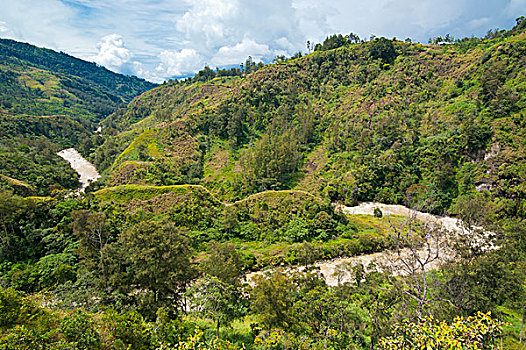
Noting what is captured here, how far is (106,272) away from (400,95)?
75.6 metres

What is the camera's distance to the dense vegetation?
13586mm

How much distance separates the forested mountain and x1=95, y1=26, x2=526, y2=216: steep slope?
1222cm

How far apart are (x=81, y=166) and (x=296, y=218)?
245ft

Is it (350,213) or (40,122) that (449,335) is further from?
(40,122)

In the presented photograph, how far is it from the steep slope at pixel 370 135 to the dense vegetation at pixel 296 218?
0.41 m

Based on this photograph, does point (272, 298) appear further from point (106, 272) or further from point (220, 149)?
point (220, 149)

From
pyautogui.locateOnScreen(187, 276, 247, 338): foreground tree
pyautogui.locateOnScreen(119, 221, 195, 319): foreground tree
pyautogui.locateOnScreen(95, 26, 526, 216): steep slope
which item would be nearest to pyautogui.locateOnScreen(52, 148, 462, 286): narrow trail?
pyautogui.locateOnScreen(95, 26, 526, 216): steep slope

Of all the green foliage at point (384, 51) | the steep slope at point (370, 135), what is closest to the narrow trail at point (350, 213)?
the steep slope at point (370, 135)

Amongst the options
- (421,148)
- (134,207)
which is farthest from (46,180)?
(421,148)

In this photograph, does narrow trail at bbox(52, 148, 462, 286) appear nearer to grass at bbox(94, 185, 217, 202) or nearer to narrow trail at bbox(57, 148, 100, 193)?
narrow trail at bbox(57, 148, 100, 193)

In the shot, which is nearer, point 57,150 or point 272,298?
point 272,298

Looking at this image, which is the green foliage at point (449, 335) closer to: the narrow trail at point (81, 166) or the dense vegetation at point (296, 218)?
the dense vegetation at point (296, 218)

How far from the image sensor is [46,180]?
5000 cm

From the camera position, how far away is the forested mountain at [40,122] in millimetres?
49000
